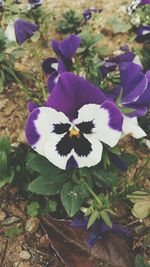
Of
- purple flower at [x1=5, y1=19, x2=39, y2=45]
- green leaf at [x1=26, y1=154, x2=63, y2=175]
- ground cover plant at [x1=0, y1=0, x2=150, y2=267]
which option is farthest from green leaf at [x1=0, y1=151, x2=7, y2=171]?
purple flower at [x1=5, y1=19, x2=39, y2=45]

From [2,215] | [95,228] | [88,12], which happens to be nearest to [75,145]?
[95,228]

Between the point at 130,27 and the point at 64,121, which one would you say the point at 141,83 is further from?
the point at 130,27

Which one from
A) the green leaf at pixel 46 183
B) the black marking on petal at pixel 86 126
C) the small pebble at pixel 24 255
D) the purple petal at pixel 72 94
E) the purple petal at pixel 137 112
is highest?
the purple petal at pixel 72 94

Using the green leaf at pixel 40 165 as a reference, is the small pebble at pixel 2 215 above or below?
below

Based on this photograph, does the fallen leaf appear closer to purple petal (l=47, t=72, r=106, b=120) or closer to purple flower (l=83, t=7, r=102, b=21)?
purple petal (l=47, t=72, r=106, b=120)

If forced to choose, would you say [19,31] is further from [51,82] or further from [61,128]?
[61,128]

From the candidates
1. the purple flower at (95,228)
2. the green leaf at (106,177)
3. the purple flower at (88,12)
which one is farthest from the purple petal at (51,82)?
the purple flower at (88,12)

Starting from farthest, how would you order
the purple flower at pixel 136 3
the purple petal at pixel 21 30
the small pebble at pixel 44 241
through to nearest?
the purple petal at pixel 21 30 → the purple flower at pixel 136 3 → the small pebble at pixel 44 241

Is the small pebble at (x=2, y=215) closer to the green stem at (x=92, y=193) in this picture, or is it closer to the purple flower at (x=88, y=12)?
the green stem at (x=92, y=193)
